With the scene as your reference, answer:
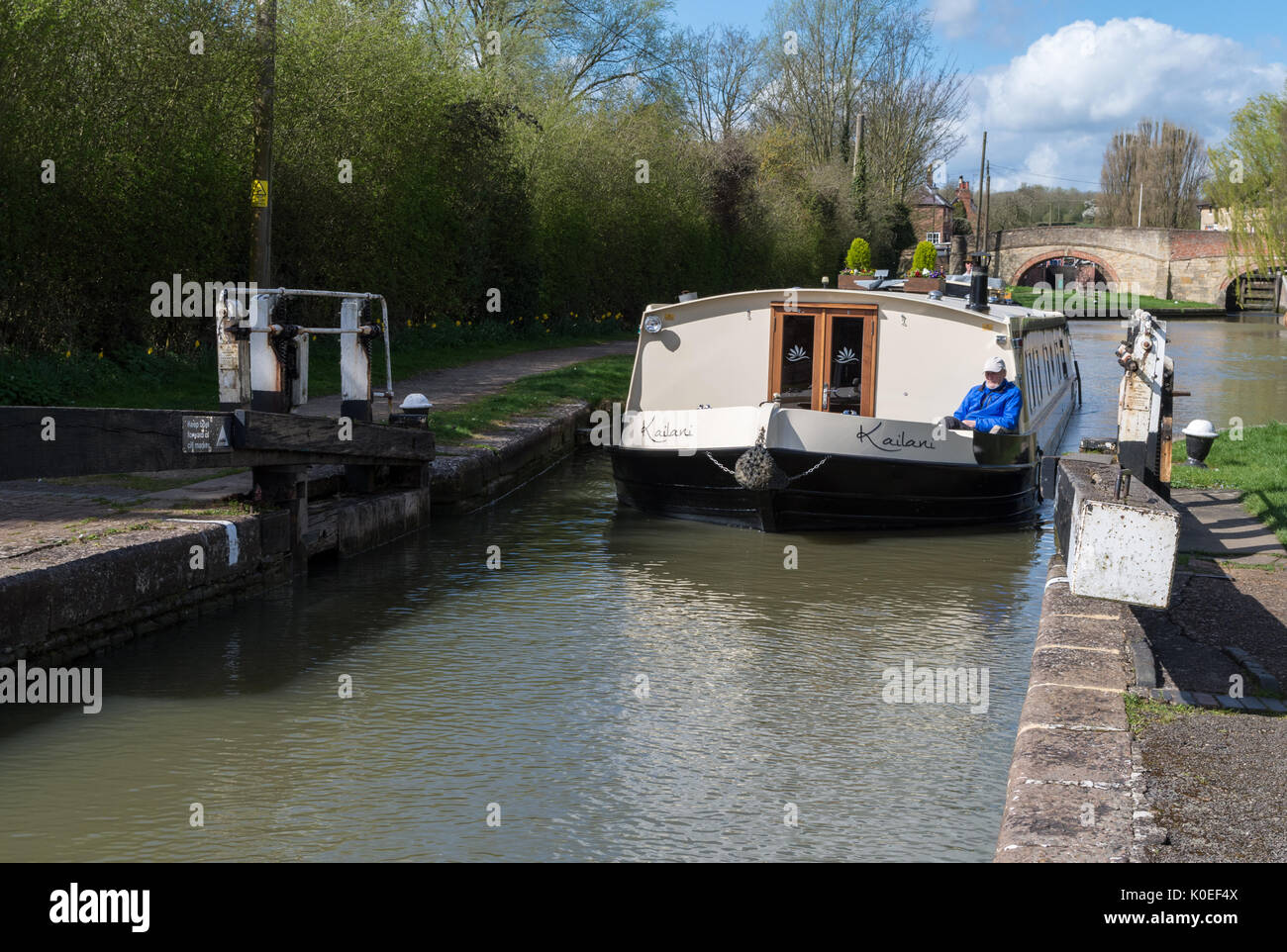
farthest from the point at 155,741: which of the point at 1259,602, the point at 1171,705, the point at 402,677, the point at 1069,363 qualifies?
the point at 1069,363

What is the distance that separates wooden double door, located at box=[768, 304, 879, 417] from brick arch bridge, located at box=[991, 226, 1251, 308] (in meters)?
55.2

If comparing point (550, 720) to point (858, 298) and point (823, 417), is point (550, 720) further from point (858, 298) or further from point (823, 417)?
point (858, 298)

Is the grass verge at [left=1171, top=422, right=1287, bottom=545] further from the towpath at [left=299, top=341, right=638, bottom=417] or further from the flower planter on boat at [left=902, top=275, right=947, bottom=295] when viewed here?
the towpath at [left=299, top=341, right=638, bottom=417]

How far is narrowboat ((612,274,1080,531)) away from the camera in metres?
11.1

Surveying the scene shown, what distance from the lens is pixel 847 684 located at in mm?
6961

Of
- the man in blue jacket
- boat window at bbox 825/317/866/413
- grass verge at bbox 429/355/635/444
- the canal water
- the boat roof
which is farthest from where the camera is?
grass verge at bbox 429/355/635/444

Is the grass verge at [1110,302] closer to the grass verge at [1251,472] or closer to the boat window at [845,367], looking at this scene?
the grass verge at [1251,472]

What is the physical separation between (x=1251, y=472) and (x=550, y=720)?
7.44m

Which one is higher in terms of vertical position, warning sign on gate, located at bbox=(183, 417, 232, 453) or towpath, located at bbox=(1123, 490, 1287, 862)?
warning sign on gate, located at bbox=(183, 417, 232, 453)

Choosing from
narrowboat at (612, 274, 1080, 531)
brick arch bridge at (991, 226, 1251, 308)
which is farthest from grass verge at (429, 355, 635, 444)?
brick arch bridge at (991, 226, 1251, 308)

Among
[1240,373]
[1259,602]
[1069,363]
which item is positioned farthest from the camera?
[1240,373]

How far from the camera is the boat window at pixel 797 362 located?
1243cm
